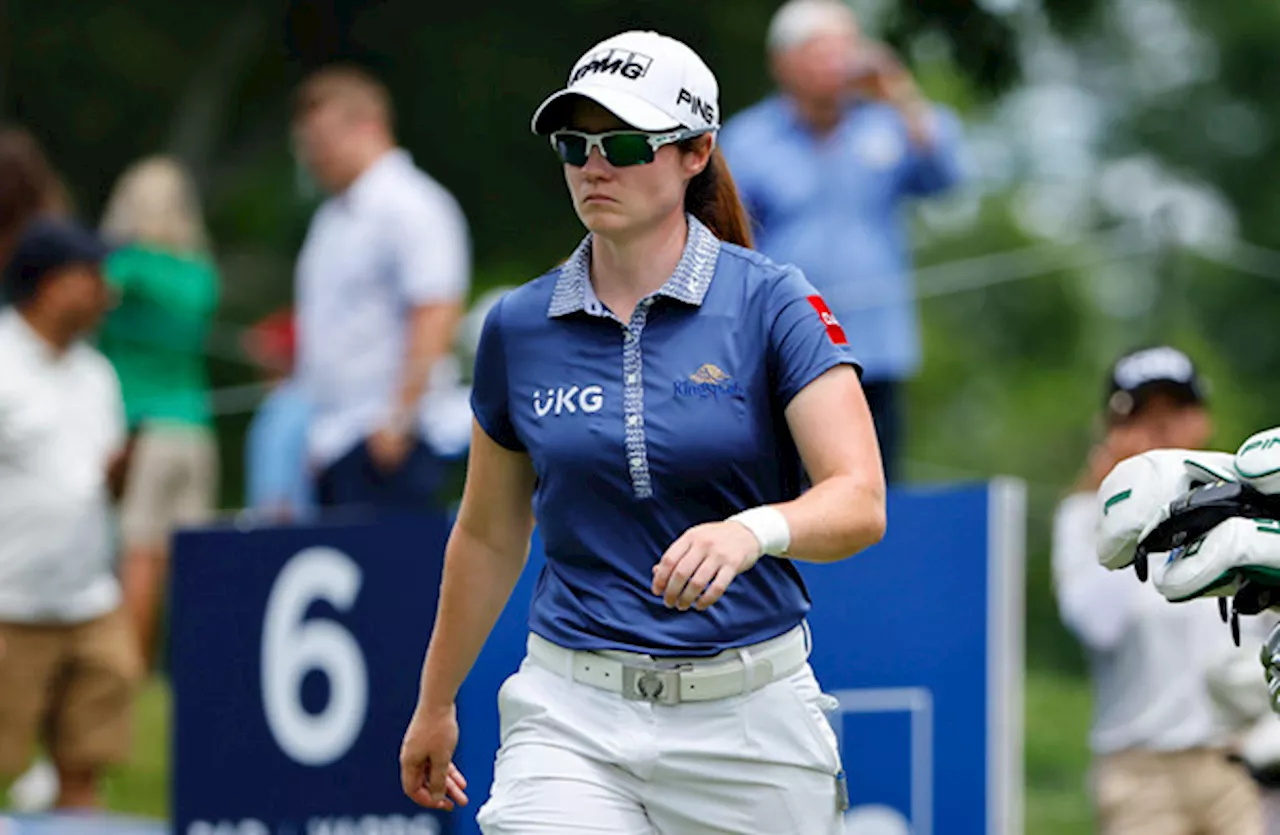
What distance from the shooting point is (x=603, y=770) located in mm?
4801

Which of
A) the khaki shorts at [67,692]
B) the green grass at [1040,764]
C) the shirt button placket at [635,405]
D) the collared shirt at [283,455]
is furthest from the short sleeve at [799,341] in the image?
the green grass at [1040,764]

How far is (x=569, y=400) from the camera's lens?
4891mm


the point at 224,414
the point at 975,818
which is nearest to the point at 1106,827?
the point at 975,818

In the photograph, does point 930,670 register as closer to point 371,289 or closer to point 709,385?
point 371,289

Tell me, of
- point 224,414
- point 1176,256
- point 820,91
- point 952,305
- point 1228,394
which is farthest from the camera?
point 952,305

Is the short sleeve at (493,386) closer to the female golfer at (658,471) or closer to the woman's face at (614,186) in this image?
the female golfer at (658,471)

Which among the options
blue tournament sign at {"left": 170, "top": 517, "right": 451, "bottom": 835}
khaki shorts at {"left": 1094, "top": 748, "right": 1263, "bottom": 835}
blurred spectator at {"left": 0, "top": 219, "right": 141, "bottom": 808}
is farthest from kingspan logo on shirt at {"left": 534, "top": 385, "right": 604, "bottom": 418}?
blurred spectator at {"left": 0, "top": 219, "right": 141, "bottom": 808}

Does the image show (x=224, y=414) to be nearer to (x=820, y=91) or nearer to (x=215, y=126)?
(x=820, y=91)

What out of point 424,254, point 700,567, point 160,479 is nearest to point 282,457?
point 160,479

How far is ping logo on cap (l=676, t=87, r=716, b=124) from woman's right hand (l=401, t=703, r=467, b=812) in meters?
1.28

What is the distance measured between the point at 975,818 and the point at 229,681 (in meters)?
2.23

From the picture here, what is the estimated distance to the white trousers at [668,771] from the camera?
187 inches

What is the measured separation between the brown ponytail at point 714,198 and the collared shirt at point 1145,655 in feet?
7.73

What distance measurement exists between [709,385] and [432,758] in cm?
101
